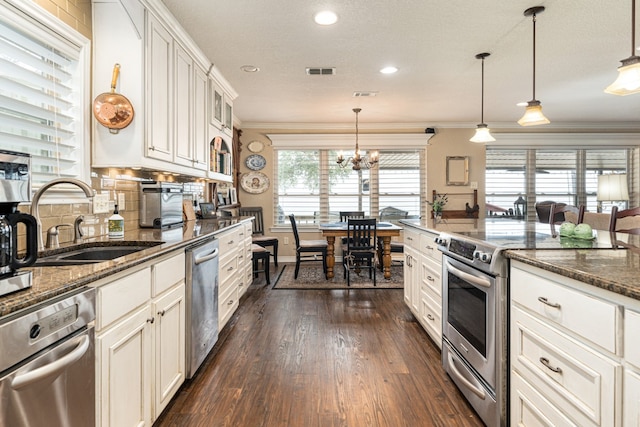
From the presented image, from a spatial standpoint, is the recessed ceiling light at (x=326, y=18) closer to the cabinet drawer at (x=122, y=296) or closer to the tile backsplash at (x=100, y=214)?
the tile backsplash at (x=100, y=214)

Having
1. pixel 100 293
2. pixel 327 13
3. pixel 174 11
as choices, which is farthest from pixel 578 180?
pixel 100 293

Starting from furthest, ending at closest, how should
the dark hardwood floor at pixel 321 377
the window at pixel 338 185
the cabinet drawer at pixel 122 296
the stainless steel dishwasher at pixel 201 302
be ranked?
the window at pixel 338 185 → the stainless steel dishwasher at pixel 201 302 → the dark hardwood floor at pixel 321 377 → the cabinet drawer at pixel 122 296

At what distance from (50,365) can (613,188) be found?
6.37m

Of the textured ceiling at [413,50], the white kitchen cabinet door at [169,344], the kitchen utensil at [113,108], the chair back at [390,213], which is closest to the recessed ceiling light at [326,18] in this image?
the textured ceiling at [413,50]

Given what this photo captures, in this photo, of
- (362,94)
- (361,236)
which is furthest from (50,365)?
(362,94)

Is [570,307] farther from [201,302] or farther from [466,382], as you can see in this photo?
[201,302]

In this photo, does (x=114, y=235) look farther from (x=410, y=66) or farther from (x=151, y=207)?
(x=410, y=66)

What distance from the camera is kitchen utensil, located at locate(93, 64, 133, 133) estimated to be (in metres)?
2.09

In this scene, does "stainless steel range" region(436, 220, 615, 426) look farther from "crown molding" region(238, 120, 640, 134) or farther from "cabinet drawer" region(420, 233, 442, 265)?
"crown molding" region(238, 120, 640, 134)

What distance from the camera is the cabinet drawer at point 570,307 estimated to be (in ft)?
3.35

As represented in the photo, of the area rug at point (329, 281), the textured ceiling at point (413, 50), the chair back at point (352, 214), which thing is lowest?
the area rug at point (329, 281)

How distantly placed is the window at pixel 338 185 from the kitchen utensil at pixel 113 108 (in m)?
4.21

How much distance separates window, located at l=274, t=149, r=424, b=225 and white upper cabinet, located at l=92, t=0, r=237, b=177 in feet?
11.5

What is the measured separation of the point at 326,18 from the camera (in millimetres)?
2617
